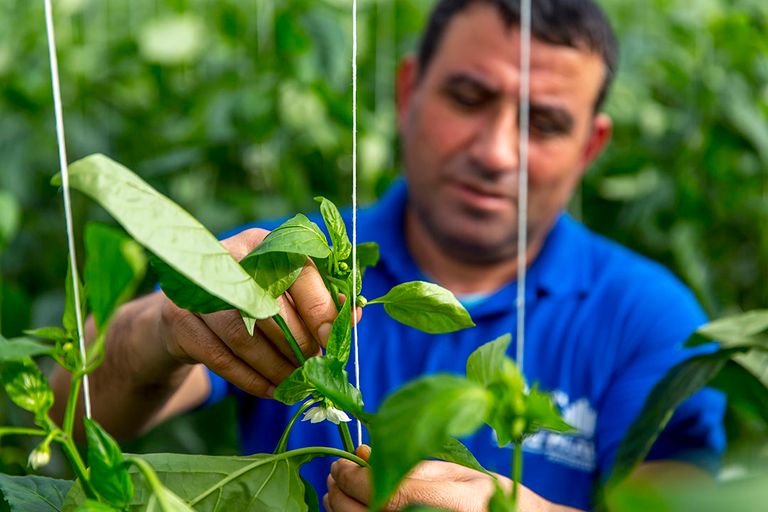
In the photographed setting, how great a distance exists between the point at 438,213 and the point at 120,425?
1.43 ft

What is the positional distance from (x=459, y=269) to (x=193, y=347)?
0.71 m

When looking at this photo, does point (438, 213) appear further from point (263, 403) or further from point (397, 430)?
point (397, 430)

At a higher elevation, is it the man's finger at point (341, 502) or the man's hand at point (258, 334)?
the man's hand at point (258, 334)

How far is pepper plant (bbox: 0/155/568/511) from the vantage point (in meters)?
0.31

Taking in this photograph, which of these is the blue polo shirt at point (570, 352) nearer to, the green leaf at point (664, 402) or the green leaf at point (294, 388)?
the green leaf at point (664, 402)

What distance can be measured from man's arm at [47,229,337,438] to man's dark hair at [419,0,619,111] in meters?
0.52

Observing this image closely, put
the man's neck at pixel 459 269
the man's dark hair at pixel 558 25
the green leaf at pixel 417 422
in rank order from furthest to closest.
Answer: the man's neck at pixel 459 269 < the man's dark hair at pixel 558 25 < the green leaf at pixel 417 422

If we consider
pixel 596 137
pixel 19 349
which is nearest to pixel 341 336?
pixel 19 349

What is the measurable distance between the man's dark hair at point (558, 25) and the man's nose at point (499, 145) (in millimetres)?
105

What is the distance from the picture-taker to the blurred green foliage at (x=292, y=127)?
1.39 metres

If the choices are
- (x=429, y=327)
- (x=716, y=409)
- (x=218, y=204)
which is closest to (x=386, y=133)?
(x=218, y=204)

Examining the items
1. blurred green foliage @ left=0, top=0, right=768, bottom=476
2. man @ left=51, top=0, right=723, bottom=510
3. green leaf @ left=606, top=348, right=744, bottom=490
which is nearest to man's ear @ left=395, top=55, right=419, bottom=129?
man @ left=51, top=0, right=723, bottom=510

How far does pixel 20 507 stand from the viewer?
40 centimetres

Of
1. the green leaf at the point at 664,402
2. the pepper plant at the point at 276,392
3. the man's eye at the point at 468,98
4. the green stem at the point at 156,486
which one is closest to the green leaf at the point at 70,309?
the pepper plant at the point at 276,392
